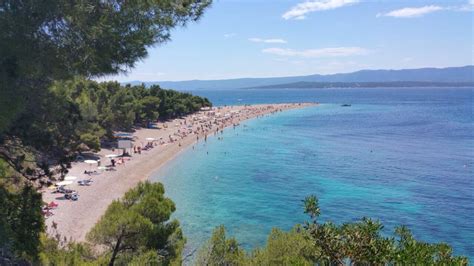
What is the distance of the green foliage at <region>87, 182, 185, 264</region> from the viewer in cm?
1345

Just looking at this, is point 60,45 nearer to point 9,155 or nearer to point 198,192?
point 9,155

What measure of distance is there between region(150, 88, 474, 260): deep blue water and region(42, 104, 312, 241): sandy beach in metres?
2.48

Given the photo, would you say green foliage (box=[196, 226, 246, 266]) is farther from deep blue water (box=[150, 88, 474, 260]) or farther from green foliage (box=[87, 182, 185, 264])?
deep blue water (box=[150, 88, 474, 260])

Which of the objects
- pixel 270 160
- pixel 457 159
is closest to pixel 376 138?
pixel 457 159

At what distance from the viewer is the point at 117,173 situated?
37.9 meters

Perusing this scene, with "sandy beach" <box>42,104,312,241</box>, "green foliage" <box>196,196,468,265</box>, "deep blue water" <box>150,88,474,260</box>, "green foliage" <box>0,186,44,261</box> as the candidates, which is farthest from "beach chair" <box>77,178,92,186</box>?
"green foliage" <box>196,196,468,265</box>

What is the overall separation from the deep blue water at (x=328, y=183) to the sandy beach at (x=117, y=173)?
2.48 m

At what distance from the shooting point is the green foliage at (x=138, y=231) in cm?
1345

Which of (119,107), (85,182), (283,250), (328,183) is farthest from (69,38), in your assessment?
(119,107)

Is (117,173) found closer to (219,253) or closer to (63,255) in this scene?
(219,253)

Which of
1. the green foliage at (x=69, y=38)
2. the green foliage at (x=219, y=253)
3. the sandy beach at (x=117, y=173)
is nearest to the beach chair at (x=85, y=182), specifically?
the sandy beach at (x=117, y=173)

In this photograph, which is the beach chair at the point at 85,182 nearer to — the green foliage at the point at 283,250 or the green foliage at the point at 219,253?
the green foliage at the point at 219,253

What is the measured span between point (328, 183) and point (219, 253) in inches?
1038

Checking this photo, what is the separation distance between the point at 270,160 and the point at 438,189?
19.1m
